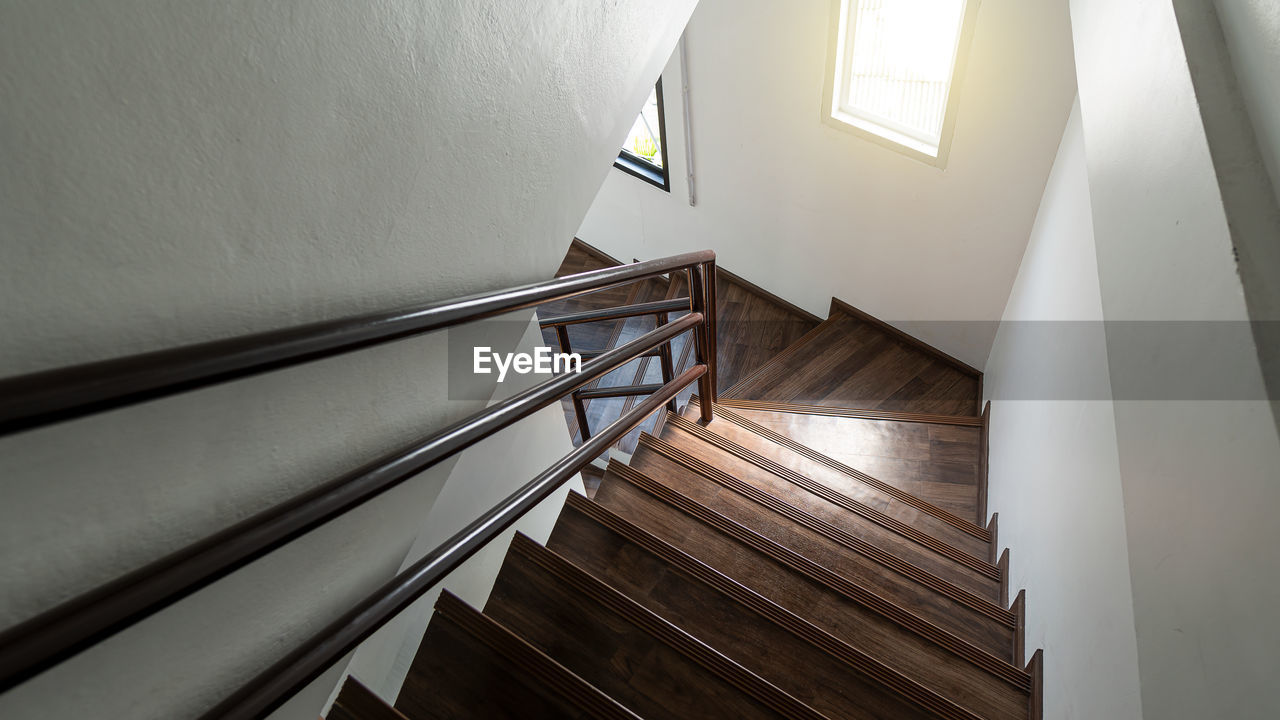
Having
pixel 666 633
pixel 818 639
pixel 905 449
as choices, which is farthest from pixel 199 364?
pixel 905 449

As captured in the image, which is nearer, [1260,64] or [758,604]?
[1260,64]

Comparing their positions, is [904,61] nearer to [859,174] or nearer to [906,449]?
[859,174]

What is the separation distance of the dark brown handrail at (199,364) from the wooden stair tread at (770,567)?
47.1 inches

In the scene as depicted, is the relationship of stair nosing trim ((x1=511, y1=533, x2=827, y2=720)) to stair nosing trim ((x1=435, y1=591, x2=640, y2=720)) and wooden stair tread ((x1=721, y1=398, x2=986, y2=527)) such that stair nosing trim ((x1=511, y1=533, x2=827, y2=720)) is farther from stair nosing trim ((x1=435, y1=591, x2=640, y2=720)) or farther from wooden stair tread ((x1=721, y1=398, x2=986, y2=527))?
wooden stair tread ((x1=721, y1=398, x2=986, y2=527))

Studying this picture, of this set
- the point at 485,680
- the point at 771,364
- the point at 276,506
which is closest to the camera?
the point at 276,506

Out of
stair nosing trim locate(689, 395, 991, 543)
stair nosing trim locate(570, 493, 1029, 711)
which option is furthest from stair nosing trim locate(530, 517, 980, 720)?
stair nosing trim locate(689, 395, 991, 543)

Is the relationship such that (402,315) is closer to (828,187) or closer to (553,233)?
(553,233)

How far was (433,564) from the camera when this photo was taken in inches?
47.5

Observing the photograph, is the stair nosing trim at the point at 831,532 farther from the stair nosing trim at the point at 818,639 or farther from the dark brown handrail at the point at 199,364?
the dark brown handrail at the point at 199,364

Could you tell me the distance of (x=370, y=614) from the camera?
1.08m

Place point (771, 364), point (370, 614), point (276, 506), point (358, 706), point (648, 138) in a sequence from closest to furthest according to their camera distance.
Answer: point (276, 506) → point (370, 614) → point (358, 706) → point (771, 364) → point (648, 138)

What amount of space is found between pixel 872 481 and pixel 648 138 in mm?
2924

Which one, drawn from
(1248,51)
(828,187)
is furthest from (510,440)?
(828,187)

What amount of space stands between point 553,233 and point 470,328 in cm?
34
